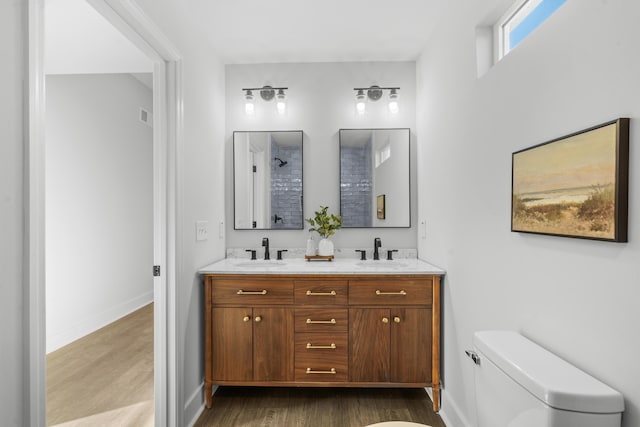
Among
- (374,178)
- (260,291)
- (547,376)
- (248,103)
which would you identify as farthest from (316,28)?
(547,376)

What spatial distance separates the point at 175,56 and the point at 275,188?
1171 millimetres

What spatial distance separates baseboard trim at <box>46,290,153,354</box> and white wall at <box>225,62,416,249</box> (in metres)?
1.80

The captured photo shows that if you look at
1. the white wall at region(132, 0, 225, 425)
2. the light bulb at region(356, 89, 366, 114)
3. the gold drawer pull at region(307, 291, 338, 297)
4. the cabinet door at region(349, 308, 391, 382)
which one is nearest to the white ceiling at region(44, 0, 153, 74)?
the white wall at region(132, 0, 225, 425)

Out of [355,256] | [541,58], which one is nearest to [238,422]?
[355,256]

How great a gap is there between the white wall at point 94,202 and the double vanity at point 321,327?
1965 mm

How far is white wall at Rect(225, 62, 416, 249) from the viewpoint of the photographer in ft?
8.70

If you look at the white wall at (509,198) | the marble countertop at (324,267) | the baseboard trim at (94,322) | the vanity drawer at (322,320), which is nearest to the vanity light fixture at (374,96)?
the white wall at (509,198)

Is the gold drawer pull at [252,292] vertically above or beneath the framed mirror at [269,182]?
beneath

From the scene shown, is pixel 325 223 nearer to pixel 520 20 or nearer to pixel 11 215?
pixel 520 20

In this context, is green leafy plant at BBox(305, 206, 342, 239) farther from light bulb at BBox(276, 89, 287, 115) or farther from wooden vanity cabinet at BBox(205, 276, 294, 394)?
light bulb at BBox(276, 89, 287, 115)

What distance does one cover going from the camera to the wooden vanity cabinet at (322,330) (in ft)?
6.69

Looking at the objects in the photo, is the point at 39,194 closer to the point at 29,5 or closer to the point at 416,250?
the point at 29,5

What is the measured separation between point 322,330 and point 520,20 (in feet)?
6.15

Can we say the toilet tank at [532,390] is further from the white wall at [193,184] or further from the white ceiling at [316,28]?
the white ceiling at [316,28]
